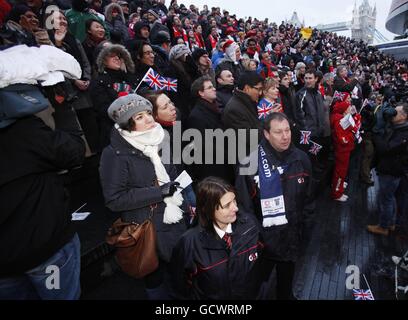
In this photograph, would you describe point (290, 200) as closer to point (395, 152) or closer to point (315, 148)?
point (395, 152)

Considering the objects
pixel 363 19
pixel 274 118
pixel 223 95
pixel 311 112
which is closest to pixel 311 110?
pixel 311 112

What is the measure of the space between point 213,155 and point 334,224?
283 cm

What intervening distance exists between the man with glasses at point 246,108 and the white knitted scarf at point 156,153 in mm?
1327

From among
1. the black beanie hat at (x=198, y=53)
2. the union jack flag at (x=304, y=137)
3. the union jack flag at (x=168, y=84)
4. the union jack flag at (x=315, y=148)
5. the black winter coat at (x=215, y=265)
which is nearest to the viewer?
the black winter coat at (x=215, y=265)

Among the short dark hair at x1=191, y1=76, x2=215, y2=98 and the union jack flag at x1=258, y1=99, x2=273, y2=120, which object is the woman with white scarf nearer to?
the short dark hair at x1=191, y1=76, x2=215, y2=98

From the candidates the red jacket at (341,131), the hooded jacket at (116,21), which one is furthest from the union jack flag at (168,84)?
the red jacket at (341,131)

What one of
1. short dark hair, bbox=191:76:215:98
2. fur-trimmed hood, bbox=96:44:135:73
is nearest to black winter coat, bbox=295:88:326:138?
short dark hair, bbox=191:76:215:98

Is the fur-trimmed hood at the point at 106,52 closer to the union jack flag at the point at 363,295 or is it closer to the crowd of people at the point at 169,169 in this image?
the crowd of people at the point at 169,169

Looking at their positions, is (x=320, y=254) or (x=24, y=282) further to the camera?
(x=320, y=254)

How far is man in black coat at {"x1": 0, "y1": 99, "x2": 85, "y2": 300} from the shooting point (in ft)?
4.41

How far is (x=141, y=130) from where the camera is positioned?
2076 millimetres

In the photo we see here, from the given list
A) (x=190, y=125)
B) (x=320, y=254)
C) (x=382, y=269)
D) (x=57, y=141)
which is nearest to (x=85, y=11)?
(x=190, y=125)

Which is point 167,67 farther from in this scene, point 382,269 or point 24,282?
point 382,269

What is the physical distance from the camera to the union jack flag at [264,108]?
3617 mm
